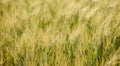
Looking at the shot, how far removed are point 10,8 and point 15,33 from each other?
53cm

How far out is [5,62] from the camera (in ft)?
3.27

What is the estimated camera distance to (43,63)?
0.90m

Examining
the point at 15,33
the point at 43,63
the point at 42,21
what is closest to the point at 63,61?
the point at 43,63

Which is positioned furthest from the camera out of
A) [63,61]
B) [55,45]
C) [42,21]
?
[42,21]

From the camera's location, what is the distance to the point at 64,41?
0.99 m

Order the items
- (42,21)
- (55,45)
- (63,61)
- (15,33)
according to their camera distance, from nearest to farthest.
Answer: (63,61) < (55,45) < (15,33) < (42,21)

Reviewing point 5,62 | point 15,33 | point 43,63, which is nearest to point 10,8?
point 15,33

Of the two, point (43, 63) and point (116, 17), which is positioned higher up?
point (116, 17)

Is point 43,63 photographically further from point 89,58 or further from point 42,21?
point 42,21

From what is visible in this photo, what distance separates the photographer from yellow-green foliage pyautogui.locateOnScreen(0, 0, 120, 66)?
2.99 feet

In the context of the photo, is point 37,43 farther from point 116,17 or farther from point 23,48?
point 116,17

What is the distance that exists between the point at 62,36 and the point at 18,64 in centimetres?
22

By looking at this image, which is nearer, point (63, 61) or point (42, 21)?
point (63, 61)

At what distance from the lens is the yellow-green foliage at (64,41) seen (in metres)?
0.91
